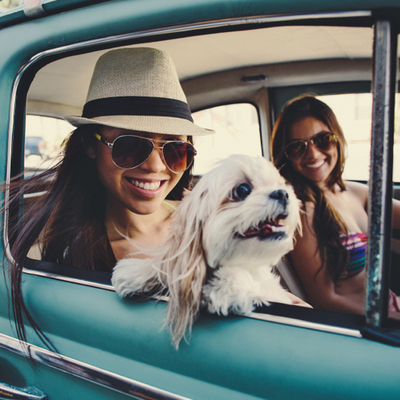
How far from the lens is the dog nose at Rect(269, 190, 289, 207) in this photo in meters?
1.00

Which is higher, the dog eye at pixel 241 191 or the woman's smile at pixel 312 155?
the woman's smile at pixel 312 155

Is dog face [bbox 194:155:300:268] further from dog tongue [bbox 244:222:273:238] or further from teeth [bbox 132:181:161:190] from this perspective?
teeth [bbox 132:181:161:190]

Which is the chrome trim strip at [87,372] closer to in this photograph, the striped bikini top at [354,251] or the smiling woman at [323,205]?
the smiling woman at [323,205]

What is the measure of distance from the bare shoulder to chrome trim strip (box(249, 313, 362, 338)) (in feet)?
4.57

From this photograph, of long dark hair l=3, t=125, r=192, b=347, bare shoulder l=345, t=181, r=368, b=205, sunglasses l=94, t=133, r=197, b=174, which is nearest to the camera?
long dark hair l=3, t=125, r=192, b=347

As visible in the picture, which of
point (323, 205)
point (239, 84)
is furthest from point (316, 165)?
point (239, 84)

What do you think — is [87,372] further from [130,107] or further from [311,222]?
[311,222]

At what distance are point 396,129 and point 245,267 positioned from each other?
0.60 meters

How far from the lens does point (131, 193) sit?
1.55 m

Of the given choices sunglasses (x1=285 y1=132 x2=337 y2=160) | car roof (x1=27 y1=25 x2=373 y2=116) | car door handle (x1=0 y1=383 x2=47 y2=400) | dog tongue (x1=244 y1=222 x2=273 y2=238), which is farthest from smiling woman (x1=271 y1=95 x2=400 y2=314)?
car door handle (x1=0 y1=383 x2=47 y2=400)

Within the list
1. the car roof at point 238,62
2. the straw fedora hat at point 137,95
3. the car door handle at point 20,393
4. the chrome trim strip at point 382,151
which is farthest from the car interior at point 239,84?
the chrome trim strip at point 382,151

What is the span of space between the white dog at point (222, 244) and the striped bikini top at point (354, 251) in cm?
81

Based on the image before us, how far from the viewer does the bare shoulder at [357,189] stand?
2.13m

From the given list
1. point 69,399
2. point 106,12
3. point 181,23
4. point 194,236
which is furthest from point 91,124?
point 69,399
